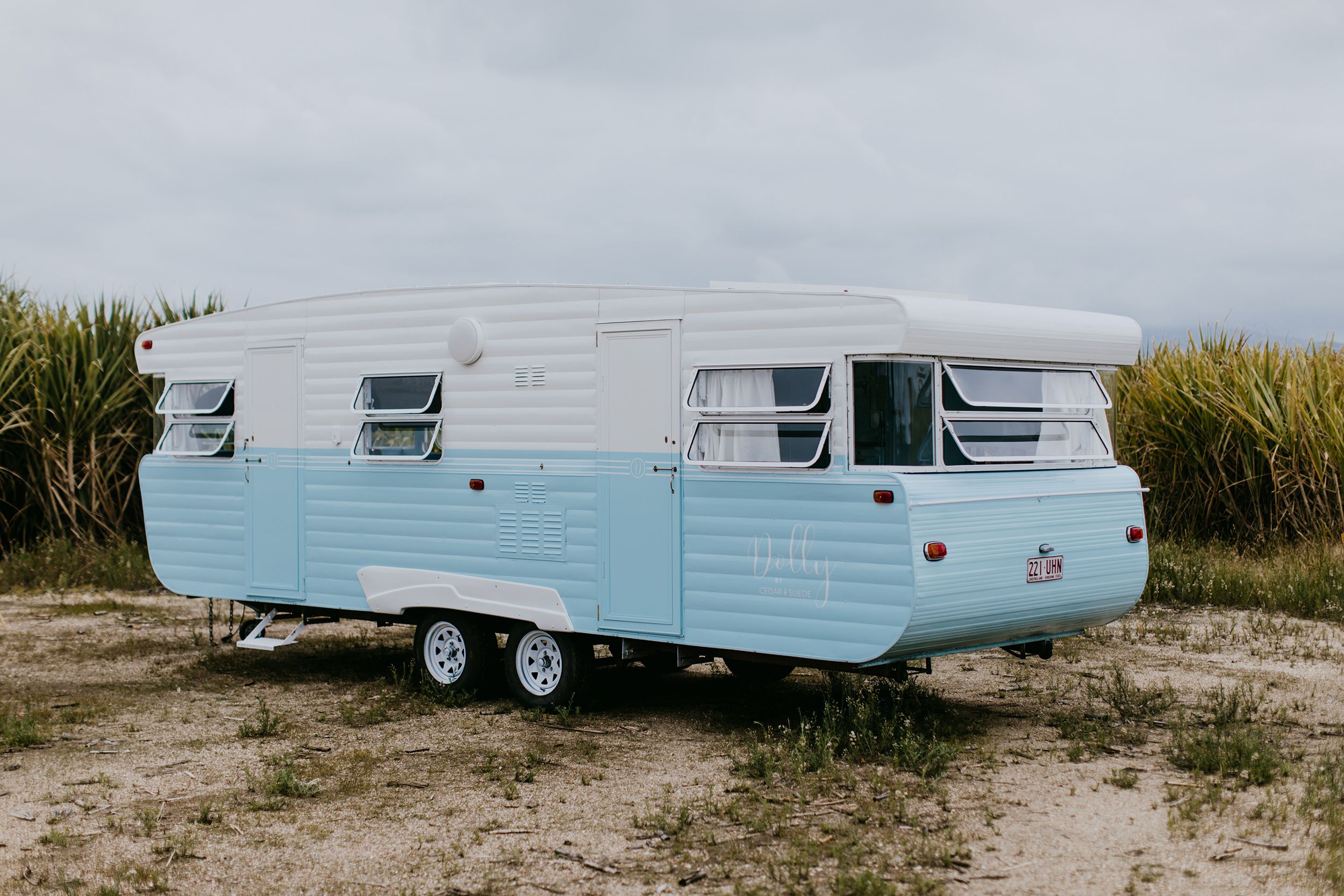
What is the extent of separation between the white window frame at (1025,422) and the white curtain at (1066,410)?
0.08 ft

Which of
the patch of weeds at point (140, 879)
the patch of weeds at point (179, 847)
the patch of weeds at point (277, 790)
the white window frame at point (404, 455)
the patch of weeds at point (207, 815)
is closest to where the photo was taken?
the patch of weeds at point (140, 879)

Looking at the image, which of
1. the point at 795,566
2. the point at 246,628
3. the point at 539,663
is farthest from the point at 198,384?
the point at 795,566

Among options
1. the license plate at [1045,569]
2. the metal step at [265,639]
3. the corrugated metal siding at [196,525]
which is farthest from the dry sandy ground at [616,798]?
the license plate at [1045,569]

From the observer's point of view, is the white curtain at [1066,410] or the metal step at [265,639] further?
the metal step at [265,639]

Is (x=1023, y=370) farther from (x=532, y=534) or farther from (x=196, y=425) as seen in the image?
(x=196, y=425)

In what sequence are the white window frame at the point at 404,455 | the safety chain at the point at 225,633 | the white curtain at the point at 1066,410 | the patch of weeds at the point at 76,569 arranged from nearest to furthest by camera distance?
the white curtain at the point at 1066,410
the white window frame at the point at 404,455
the safety chain at the point at 225,633
the patch of weeds at the point at 76,569

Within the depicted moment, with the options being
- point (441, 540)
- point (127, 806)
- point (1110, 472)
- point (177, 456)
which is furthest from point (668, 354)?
point (177, 456)

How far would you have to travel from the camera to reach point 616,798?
7.07 metres

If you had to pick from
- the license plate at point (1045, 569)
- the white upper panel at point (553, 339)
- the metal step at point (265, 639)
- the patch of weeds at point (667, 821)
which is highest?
the white upper panel at point (553, 339)

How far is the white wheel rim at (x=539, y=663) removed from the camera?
907cm

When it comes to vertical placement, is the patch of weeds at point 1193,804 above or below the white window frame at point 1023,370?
below

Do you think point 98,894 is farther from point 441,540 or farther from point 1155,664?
point 1155,664

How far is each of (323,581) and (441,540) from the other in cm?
126

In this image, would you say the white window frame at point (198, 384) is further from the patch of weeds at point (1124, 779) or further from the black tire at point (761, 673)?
the patch of weeds at point (1124, 779)
